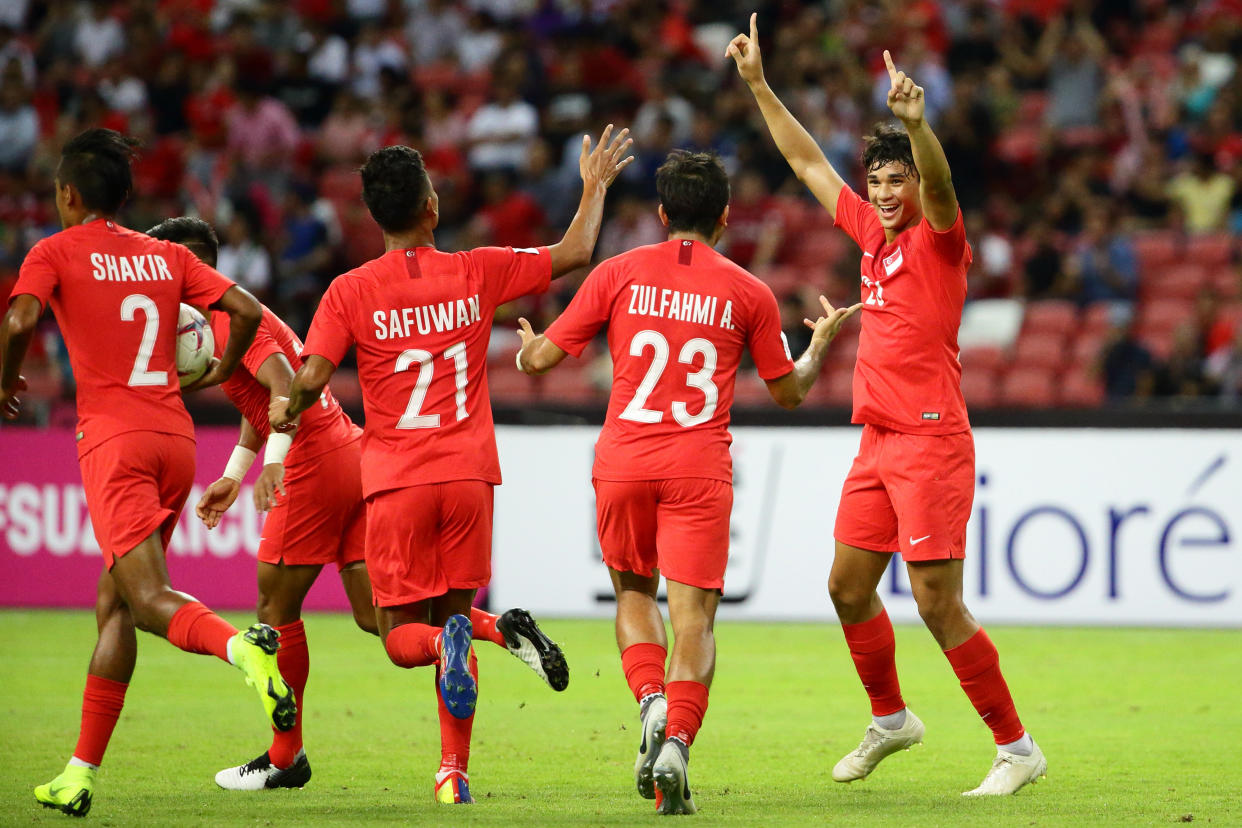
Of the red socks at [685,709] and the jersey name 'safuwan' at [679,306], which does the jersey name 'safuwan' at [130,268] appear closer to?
the jersey name 'safuwan' at [679,306]

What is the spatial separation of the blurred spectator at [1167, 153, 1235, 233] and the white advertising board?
4.46 metres

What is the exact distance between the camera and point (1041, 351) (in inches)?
558

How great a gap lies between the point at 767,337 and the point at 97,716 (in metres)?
2.79

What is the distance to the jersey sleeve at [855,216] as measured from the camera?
21.6 feet

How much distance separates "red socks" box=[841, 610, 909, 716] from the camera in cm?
643

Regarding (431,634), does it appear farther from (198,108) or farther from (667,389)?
(198,108)

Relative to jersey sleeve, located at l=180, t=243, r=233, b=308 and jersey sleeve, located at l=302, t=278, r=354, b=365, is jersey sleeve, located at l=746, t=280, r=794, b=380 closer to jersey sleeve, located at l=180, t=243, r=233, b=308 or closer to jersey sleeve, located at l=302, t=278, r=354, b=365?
jersey sleeve, located at l=302, t=278, r=354, b=365

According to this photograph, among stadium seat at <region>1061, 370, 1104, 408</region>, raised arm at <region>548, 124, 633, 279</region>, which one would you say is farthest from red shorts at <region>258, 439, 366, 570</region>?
stadium seat at <region>1061, 370, 1104, 408</region>

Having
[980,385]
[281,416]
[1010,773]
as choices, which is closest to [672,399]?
[281,416]

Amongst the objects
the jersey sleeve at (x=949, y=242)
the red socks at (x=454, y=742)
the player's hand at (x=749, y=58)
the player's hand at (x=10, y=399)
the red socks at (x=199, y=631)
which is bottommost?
the red socks at (x=454, y=742)

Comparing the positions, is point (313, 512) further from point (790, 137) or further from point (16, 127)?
point (16, 127)

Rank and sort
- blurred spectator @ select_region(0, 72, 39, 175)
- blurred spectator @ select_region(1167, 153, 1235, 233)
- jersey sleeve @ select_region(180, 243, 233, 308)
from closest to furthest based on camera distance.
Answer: jersey sleeve @ select_region(180, 243, 233, 308)
blurred spectator @ select_region(1167, 153, 1235, 233)
blurred spectator @ select_region(0, 72, 39, 175)

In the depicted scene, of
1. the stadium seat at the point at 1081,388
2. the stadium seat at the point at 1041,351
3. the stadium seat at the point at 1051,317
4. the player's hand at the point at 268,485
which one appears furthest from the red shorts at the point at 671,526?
the stadium seat at the point at 1051,317

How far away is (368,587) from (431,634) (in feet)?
3.03
